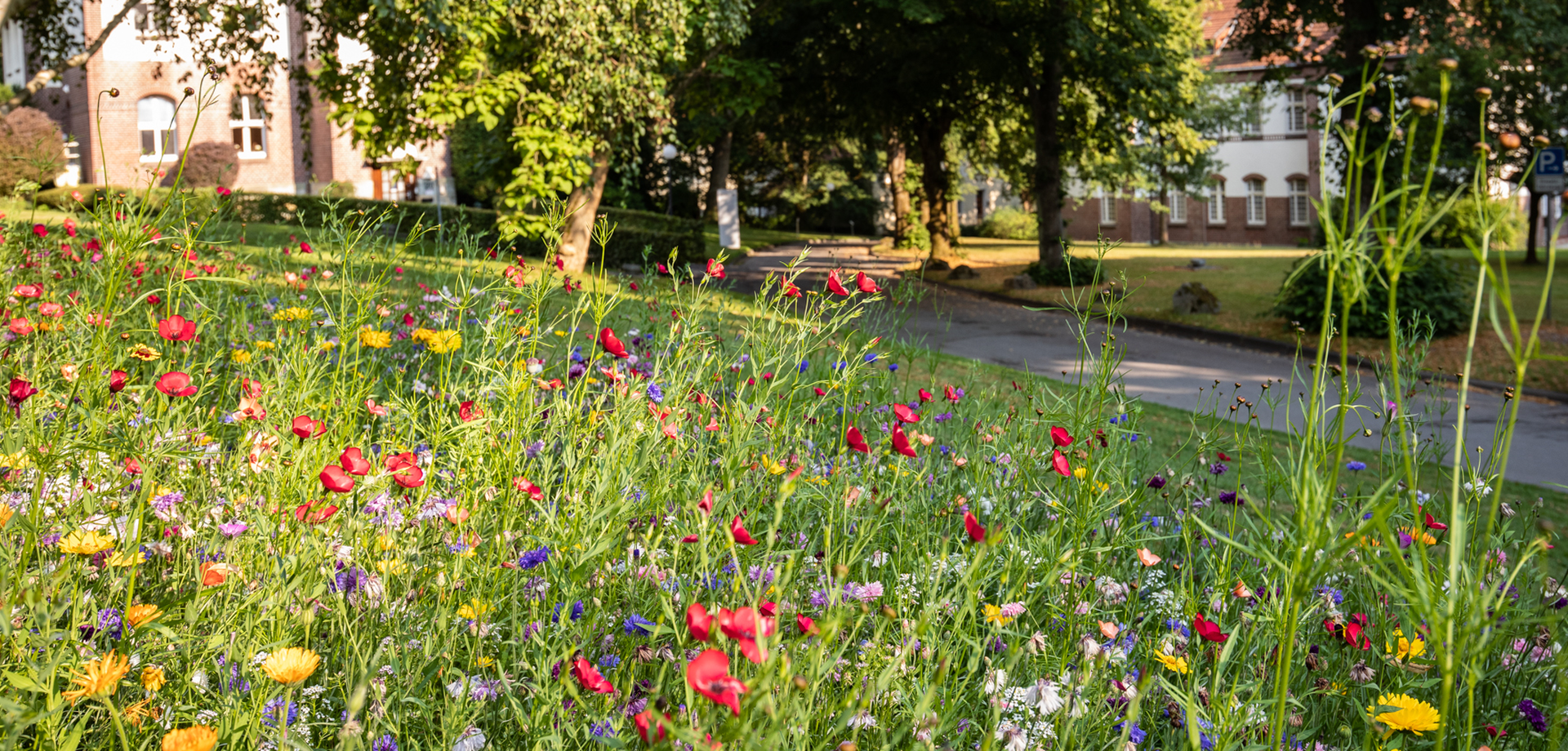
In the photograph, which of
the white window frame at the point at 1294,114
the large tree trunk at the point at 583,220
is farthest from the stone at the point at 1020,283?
the white window frame at the point at 1294,114

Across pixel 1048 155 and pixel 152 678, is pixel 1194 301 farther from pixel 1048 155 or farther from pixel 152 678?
pixel 152 678

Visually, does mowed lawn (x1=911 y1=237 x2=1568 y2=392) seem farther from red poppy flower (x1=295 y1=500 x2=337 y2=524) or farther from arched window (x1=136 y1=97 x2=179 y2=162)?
arched window (x1=136 y1=97 x2=179 y2=162)

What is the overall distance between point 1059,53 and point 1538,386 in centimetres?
818

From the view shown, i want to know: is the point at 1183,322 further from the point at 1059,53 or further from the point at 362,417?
the point at 362,417

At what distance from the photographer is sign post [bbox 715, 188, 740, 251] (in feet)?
83.8

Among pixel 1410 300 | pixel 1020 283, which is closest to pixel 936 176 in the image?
pixel 1020 283

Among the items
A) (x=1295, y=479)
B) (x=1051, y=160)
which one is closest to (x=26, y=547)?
(x=1295, y=479)

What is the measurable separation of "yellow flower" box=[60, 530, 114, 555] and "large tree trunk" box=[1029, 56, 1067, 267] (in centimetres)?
1691

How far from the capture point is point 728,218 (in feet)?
85.9

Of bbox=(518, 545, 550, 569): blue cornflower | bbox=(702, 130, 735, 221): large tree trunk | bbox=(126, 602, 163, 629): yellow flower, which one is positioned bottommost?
bbox=(518, 545, 550, 569): blue cornflower

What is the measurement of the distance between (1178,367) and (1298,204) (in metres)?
29.6

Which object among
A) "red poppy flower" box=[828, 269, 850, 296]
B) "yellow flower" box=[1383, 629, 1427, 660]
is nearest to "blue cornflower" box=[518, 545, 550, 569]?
"red poppy flower" box=[828, 269, 850, 296]

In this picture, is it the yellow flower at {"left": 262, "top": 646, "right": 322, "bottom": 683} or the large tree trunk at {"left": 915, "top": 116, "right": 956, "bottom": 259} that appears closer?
the yellow flower at {"left": 262, "top": 646, "right": 322, "bottom": 683}

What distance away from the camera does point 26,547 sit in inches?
53.6
